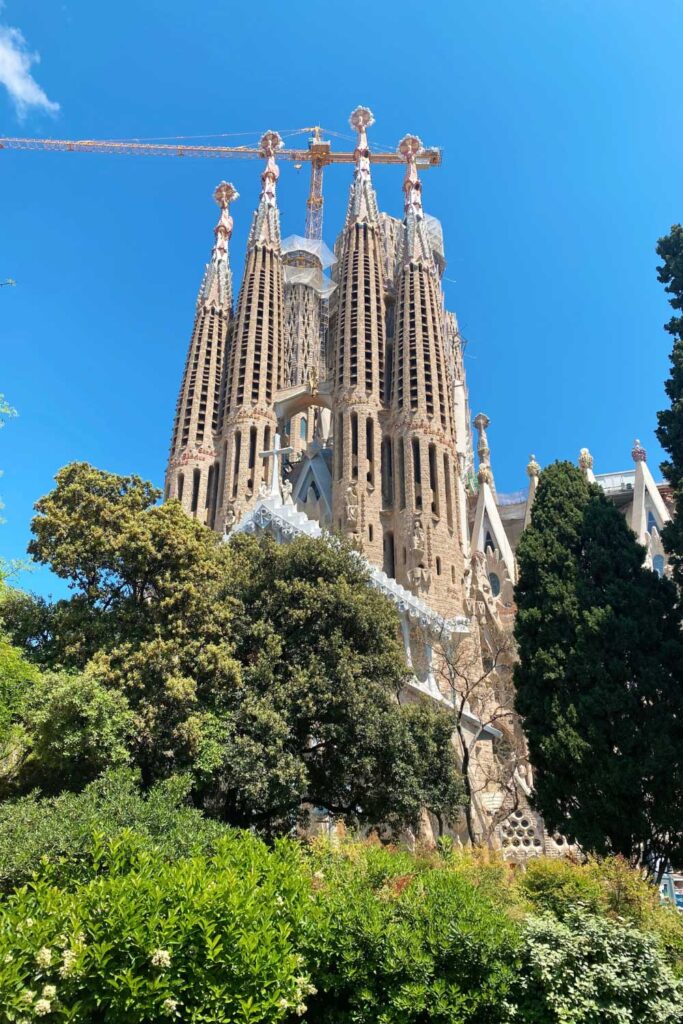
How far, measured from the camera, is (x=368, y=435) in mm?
36969

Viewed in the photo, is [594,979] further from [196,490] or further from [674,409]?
[196,490]

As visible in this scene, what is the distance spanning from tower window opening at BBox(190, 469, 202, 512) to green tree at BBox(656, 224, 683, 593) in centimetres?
2719

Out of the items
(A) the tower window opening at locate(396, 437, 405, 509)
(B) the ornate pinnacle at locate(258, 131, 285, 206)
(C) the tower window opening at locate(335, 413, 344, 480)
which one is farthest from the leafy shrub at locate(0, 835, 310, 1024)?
(B) the ornate pinnacle at locate(258, 131, 285, 206)

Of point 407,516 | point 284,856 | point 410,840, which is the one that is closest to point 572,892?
point 284,856

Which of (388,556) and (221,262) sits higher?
(221,262)

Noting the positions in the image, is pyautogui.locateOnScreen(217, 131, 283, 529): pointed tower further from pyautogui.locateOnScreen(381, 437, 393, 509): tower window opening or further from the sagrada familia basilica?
pyautogui.locateOnScreen(381, 437, 393, 509): tower window opening

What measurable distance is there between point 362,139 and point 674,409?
4187 cm

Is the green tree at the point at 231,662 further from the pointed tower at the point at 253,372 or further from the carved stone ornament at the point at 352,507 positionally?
the pointed tower at the point at 253,372

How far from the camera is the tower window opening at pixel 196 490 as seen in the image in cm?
3794

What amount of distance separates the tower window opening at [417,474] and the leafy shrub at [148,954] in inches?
1151

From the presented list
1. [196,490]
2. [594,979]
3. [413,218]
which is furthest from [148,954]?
[413,218]

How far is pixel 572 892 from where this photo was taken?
6844 mm

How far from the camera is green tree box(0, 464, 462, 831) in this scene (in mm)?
11242

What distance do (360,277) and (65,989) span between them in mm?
40415
